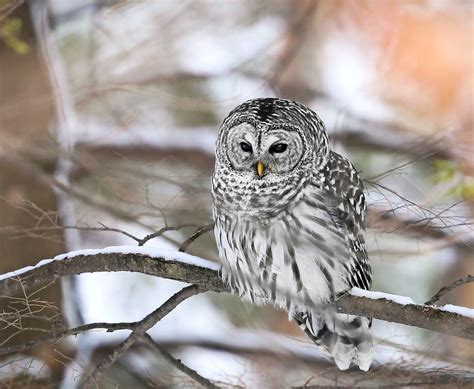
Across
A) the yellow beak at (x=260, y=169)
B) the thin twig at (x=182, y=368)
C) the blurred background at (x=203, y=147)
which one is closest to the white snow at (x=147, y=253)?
the blurred background at (x=203, y=147)

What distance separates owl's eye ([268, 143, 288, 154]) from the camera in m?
4.25

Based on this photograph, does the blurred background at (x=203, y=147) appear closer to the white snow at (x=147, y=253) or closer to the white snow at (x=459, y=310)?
the white snow at (x=147, y=253)

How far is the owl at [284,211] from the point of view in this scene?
4199mm

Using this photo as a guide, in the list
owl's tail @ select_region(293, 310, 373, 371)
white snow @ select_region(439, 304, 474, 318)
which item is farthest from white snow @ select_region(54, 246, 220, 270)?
white snow @ select_region(439, 304, 474, 318)

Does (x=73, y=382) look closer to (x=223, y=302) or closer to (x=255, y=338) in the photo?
(x=255, y=338)

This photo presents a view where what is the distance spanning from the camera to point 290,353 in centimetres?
508

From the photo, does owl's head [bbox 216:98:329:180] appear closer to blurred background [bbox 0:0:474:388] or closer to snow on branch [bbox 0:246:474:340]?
blurred background [bbox 0:0:474:388]

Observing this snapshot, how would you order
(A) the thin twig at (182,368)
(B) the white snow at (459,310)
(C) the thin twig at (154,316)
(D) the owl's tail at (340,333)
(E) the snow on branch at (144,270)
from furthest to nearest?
1. (D) the owl's tail at (340,333)
2. (A) the thin twig at (182,368)
3. (C) the thin twig at (154,316)
4. (E) the snow on branch at (144,270)
5. (B) the white snow at (459,310)

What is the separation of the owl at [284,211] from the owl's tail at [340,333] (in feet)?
0.83

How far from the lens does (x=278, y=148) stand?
14.0 feet

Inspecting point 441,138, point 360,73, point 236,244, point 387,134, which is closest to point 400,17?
point 360,73

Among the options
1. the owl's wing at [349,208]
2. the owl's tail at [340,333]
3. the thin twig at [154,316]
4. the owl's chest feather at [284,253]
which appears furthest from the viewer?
the owl's tail at [340,333]

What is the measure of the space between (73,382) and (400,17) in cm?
383

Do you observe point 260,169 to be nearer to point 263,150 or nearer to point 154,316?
point 263,150
